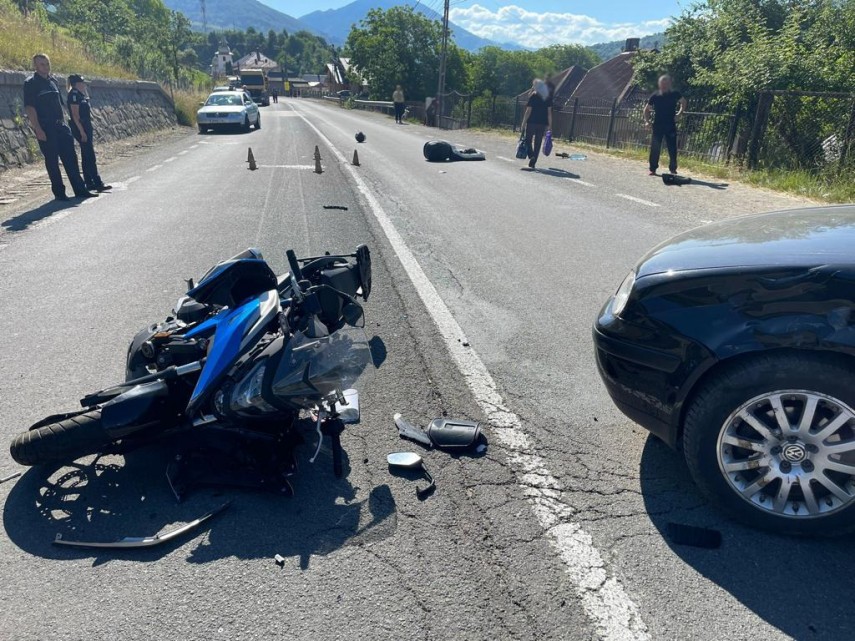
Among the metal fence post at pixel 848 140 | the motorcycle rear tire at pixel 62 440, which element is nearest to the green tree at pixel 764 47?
the metal fence post at pixel 848 140

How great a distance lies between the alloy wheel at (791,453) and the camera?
8.07 ft

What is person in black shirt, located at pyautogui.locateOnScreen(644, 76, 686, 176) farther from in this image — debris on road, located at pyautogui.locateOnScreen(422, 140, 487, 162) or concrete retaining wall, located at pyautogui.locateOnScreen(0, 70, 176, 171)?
concrete retaining wall, located at pyautogui.locateOnScreen(0, 70, 176, 171)

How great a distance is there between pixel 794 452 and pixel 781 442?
0.06m

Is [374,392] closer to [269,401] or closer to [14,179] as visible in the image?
[269,401]

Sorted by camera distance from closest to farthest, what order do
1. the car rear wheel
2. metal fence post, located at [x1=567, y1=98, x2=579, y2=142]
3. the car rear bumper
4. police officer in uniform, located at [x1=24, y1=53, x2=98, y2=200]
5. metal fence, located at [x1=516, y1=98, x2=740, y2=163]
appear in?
the car rear wheel → the car rear bumper → police officer in uniform, located at [x1=24, y1=53, x2=98, y2=200] → metal fence, located at [x1=516, y1=98, x2=740, y2=163] → metal fence post, located at [x1=567, y1=98, x2=579, y2=142]

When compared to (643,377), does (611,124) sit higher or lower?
higher

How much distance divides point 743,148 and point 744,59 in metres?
2.53

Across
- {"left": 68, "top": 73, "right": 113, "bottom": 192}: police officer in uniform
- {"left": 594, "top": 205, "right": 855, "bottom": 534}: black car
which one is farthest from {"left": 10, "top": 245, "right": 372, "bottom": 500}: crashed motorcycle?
{"left": 68, "top": 73, "right": 113, "bottom": 192}: police officer in uniform

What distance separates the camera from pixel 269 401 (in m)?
2.80

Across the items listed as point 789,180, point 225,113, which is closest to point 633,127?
point 789,180

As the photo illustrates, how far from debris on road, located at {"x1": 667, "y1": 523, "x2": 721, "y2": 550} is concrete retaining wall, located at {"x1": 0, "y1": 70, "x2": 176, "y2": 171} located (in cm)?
1409

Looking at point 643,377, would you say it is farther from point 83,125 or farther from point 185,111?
point 185,111

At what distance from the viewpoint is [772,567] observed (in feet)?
8.15

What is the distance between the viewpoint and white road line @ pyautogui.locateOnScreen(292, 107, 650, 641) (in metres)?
2.26
